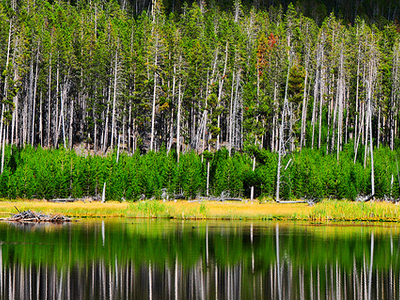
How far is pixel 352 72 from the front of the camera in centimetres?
8881

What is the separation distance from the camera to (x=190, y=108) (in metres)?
84.8

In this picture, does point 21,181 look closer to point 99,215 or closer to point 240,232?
point 99,215

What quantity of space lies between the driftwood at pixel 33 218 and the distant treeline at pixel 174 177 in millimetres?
13619

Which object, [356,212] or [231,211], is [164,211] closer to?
[231,211]

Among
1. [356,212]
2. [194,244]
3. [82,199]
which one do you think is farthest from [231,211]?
[194,244]

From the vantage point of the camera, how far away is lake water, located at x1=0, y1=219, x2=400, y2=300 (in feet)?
61.8

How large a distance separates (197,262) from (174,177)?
35442 millimetres

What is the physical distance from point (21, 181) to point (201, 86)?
28453mm

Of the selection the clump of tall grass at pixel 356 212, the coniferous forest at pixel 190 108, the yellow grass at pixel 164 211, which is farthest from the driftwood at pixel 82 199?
the clump of tall grass at pixel 356 212

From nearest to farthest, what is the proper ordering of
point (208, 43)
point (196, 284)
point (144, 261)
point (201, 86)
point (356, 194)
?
point (196, 284)
point (144, 261)
point (356, 194)
point (201, 86)
point (208, 43)

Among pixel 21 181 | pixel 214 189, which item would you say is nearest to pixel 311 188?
pixel 214 189

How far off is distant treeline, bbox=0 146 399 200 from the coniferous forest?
133mm

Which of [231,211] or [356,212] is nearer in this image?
[356,212]

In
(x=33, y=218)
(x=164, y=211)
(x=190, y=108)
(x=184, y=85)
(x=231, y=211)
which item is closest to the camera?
(x=33, y=218)
